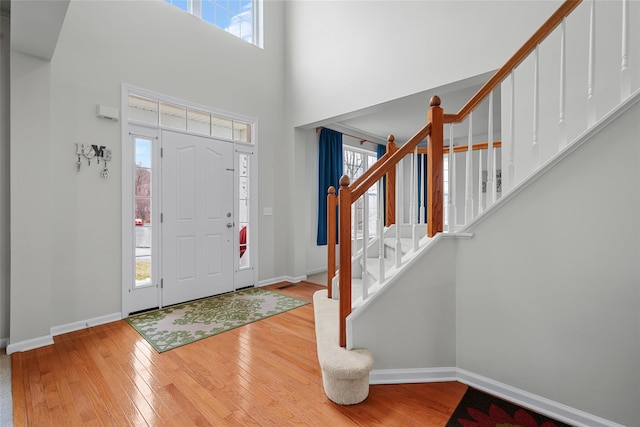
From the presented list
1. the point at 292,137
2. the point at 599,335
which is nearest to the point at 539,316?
the point at 599,335

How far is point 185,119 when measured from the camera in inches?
144

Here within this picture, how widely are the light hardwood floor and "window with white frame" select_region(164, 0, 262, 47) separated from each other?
12.9ft

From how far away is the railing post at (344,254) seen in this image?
1945 millimetres

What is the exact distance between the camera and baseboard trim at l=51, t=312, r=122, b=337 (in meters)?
2.76

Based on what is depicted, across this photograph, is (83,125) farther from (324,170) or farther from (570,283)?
(570,283)

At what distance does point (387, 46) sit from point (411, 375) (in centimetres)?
333

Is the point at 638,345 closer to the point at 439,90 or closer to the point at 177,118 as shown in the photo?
the point at 439,90

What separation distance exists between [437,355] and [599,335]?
0.88 m

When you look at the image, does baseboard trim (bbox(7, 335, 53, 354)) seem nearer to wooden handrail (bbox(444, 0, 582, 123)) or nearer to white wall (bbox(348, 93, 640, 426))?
white wall (bbox(348, 93, 640, 426))

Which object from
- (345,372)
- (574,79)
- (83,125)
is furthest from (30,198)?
(574,79)

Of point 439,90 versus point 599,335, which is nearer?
point 599,335

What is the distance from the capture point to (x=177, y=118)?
3580 millimetres

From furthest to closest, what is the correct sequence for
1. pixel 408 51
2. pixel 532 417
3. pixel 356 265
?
pixel 408 51 → pixel 356 265 → pixel 532 417

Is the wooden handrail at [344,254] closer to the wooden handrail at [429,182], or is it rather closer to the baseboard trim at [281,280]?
the wooden handrail at [429,182]
